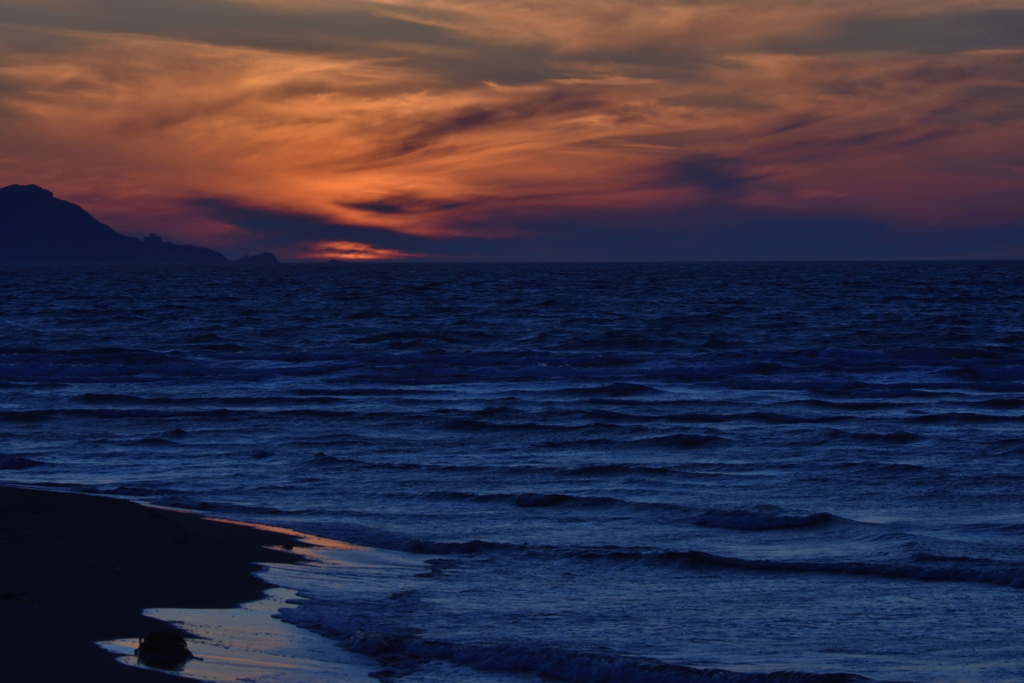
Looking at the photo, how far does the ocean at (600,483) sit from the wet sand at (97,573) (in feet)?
2.07

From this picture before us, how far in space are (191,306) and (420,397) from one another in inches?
1373

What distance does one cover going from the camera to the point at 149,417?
1873cm

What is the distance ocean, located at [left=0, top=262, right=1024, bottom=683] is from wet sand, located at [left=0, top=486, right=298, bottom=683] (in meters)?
0.63

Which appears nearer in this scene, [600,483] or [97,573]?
[97,573]

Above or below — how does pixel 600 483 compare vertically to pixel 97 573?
below

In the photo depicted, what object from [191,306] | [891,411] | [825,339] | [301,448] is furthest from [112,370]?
[191,306]

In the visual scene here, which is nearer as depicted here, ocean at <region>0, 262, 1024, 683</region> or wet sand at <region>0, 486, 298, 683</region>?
wet sand at <region>0, 486, 298, 683</region>

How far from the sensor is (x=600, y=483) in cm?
1233

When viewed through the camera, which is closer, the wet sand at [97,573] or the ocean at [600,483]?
the wet sand at [97,573]

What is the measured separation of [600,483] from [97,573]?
6347 mm

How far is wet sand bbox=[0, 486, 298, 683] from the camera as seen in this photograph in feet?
18.8

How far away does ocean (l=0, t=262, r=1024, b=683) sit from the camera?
671cm

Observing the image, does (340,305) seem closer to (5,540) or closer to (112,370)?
(112,370)

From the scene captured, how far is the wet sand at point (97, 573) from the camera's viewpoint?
18.8ft
